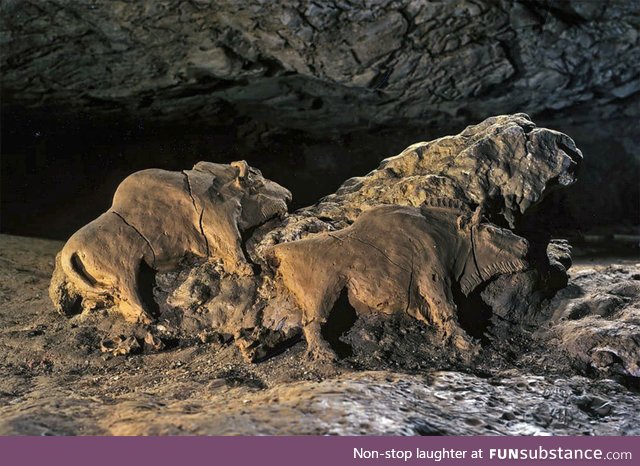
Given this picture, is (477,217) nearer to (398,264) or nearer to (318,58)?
(398,264)

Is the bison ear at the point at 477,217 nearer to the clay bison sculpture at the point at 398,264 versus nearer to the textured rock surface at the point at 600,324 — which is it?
the clay bison sculpture at the point at 398,264

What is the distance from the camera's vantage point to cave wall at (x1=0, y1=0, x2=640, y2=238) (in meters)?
4.12

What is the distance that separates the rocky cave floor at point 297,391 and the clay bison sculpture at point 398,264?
4.9 inches

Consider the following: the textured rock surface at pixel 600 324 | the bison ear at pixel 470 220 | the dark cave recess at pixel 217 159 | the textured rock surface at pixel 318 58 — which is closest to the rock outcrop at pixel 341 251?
the bison ear at pixel 470 220

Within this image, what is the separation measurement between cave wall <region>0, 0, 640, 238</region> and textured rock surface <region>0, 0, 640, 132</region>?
0.02 m

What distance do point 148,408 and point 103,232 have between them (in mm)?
930

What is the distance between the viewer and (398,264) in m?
2.24

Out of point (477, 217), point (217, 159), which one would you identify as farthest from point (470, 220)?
point (217, 159)

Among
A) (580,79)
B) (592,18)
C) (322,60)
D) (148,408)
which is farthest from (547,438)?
(580,79)

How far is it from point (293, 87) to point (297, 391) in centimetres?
386

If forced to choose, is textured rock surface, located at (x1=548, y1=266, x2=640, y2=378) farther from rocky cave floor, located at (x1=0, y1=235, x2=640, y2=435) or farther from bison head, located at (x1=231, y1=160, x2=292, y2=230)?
bison head, located at (x1=231, y1=160, x2=292, y2=230)

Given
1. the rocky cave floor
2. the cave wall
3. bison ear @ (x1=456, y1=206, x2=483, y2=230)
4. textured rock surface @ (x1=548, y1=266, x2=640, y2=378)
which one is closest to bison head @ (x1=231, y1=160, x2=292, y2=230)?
the rocky cave floor

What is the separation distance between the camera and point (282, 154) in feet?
20.8

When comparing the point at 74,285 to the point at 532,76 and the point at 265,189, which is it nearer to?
the point at 265,189
